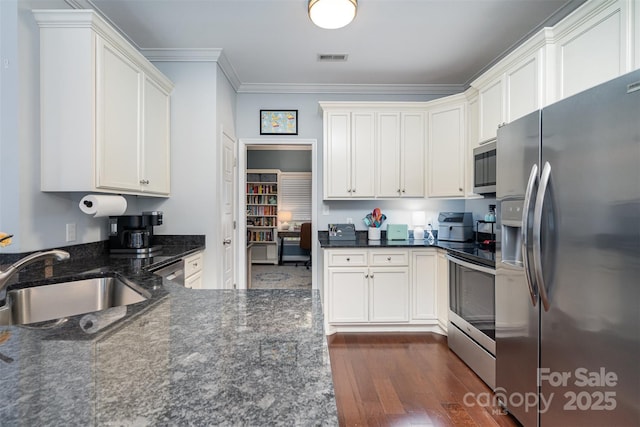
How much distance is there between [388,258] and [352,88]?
2.02 meters

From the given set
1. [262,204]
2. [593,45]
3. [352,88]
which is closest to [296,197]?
[262,204]

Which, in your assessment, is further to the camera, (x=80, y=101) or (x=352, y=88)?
(x=352, y=88)

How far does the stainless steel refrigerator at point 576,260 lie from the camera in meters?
1.15

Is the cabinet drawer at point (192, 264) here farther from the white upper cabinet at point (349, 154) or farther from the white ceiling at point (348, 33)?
the white ceiling at point (348, 33)

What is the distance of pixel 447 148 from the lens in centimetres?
328

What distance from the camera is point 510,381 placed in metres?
1.83

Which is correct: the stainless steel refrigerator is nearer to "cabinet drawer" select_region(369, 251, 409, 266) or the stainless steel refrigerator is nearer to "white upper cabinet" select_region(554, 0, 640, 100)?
"white upper cabinet" select_region(554, 0, 640, 100)

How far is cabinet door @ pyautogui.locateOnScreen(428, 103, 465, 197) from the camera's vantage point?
3.19 m

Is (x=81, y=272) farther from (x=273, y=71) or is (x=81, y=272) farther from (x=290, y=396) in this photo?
(x=273, y=71)

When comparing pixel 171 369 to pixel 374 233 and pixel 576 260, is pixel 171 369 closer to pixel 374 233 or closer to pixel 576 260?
pixel 576 260

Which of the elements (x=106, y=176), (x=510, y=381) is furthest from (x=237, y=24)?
(x=510, y=381)

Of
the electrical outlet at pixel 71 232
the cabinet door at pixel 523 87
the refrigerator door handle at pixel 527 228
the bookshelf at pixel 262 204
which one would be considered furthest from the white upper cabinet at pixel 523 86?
the bookshelf at pixel 262 204

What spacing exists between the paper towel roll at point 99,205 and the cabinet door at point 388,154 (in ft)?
7.99

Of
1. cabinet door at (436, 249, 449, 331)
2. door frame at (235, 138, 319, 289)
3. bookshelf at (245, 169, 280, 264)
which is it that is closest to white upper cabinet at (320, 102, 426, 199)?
door frame at (235, 138, 319, 289)
